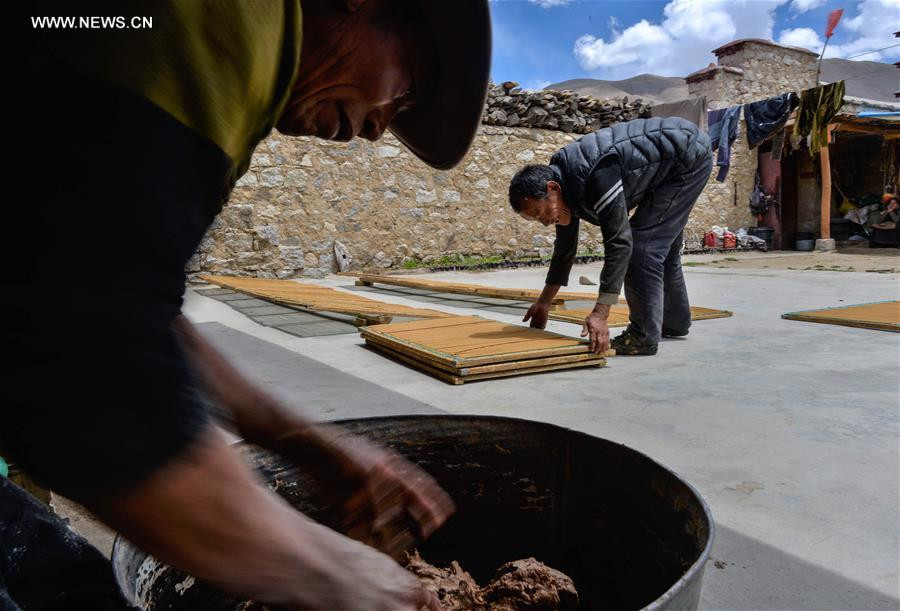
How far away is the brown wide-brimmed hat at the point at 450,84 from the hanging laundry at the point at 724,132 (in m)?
15.2

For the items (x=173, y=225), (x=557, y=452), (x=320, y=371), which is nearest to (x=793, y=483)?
(x=557, y=452)

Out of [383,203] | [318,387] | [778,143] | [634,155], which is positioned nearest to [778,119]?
[778,143]

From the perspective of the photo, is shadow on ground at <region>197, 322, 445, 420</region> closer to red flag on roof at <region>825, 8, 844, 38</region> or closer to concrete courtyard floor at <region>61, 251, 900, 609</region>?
concrete courtyard floor at <region>61, 251, 900, 609</region>

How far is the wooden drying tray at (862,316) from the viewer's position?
440cm

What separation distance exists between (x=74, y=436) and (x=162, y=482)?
0.07 m

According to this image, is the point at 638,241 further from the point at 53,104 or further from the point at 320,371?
the point at 53,104

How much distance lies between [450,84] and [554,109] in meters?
11.8

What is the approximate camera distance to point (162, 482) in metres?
0.47

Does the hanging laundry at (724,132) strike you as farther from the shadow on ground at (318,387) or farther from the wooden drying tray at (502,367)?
the shadow on ground at (318,387)

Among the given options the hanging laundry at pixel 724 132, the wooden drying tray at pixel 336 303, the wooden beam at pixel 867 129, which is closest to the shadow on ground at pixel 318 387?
the wooden drying tray at pixel 336 303

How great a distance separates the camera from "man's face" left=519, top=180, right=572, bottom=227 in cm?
338

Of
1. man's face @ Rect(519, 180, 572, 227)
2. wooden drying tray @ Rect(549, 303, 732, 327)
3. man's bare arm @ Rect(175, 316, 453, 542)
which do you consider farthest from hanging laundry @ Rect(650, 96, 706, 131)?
man's bare arm @ Rect(175, 316, 453, 542)

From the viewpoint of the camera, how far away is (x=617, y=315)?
195 inches

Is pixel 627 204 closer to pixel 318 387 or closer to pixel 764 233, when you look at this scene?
pixel 318 387
